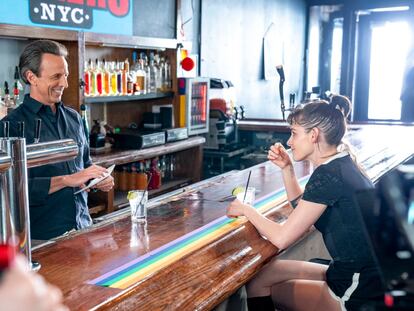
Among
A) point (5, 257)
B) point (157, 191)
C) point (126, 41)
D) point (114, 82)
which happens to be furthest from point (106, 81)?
point (5, 257)

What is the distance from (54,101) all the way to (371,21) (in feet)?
27.5

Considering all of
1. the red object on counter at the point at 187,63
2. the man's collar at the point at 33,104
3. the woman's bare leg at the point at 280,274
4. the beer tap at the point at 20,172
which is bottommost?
the woman's bare leg at the point at 280,274

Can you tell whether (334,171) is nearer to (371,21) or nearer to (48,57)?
(48,57)

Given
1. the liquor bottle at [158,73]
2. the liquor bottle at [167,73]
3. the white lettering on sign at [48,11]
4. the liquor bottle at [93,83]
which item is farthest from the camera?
the liquor bottle at [167,73]

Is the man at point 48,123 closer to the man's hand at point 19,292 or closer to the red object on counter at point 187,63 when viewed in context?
the man's hand at point 19,292

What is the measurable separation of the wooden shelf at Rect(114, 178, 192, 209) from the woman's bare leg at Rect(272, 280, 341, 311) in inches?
91.2

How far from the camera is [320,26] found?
1025 centimetres

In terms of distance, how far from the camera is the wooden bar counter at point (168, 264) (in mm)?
1413

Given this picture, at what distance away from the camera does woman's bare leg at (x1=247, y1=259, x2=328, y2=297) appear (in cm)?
220

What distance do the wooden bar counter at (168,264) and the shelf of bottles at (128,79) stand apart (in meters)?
1.91

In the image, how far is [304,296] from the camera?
2.13m

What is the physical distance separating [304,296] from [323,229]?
259 mm

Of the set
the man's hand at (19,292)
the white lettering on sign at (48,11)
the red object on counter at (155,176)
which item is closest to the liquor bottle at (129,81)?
the red object on counter at (155,176)

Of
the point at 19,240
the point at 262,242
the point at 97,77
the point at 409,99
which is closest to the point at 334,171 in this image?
the point at 262,242
